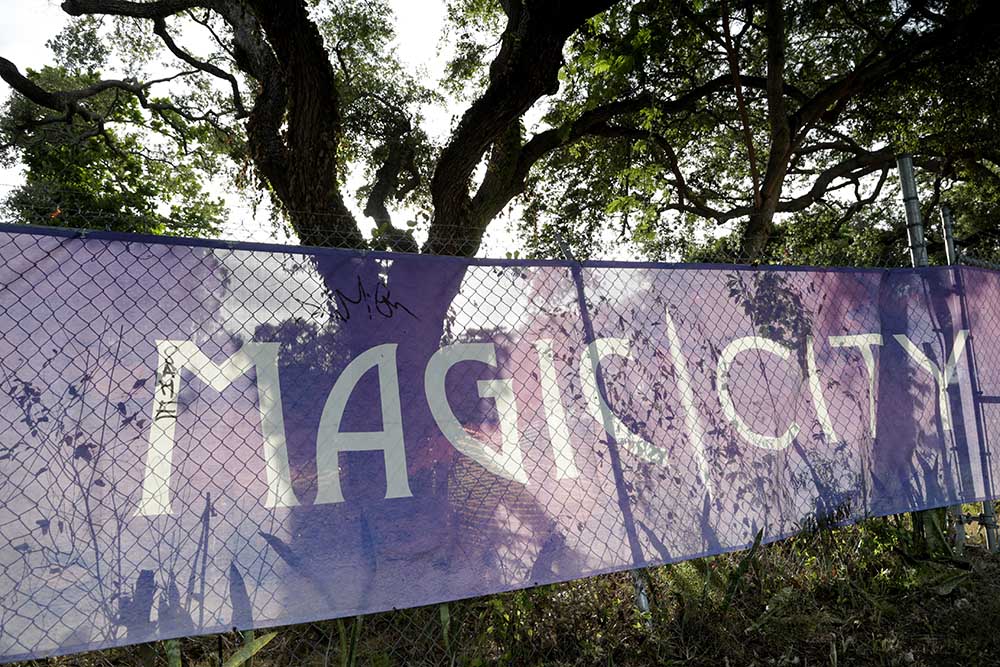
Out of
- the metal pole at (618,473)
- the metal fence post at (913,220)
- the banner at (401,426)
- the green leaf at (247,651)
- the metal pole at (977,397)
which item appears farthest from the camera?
the metal fence post at (913,220)

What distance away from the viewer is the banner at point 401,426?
7.73 ft

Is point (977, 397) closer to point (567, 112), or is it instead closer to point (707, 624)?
point (707, 624)

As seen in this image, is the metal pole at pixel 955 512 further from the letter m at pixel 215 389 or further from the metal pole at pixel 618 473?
the letter m at pixel 215 389

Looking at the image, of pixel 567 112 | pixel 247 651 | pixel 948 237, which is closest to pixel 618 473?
pixel 247 651

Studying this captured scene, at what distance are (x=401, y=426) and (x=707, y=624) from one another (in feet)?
6.07

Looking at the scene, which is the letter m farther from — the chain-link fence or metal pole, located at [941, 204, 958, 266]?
metal pole, located at [941, 204, 958, 266]

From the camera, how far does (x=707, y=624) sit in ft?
10.8

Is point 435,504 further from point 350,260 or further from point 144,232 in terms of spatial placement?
point 144,232

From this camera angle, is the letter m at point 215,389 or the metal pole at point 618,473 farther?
the metal pole at point 618,473

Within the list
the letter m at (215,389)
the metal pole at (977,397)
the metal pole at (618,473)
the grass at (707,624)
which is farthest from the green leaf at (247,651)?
the metal pole at (977,397)

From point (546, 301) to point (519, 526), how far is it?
111 centimetres

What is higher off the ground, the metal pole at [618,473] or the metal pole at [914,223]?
the metal pole at [914,223]

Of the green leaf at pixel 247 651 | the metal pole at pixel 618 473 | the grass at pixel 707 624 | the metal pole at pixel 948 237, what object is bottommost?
the grass at pixel 707 624

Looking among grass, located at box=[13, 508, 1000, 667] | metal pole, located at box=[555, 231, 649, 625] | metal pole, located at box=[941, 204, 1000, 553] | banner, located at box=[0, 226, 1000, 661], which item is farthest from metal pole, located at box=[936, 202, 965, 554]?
metal pole, located at box=[555, 231, 649, 625]
